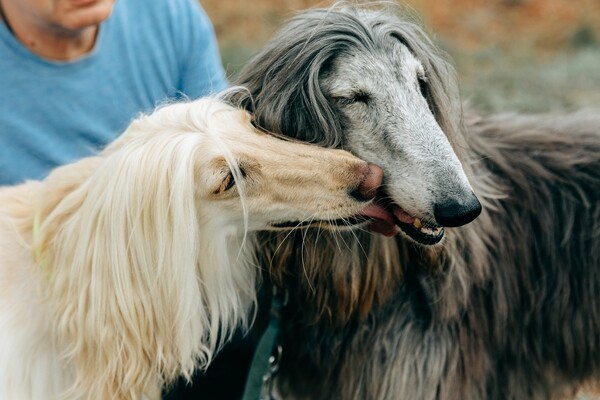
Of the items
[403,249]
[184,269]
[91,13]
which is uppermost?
[91,13]

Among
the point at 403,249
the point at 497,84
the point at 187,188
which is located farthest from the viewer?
the point at 497,84

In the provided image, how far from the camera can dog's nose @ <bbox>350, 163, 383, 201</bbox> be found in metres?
2.08

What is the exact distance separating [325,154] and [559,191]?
90cm

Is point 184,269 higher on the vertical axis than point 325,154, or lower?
lower

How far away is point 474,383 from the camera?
2627 millimetres

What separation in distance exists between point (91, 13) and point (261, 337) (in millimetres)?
1093

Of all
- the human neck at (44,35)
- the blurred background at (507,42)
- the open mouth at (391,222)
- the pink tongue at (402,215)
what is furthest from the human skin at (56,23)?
the blurred background at (507,42)

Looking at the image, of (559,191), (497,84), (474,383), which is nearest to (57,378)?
(474,383)

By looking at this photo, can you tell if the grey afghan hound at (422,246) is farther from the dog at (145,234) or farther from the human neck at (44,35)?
the human neck at (44,35)

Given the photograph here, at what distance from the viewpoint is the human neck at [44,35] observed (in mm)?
2818

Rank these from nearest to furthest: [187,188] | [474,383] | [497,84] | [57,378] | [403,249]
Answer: [187,188] → [57,378] → [403,249] → [474,383] → [497,84]

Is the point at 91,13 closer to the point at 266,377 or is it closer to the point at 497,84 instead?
the point at 266,377

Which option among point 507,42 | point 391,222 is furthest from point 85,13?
point 507,42

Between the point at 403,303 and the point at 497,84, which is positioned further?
the point at 497,84
